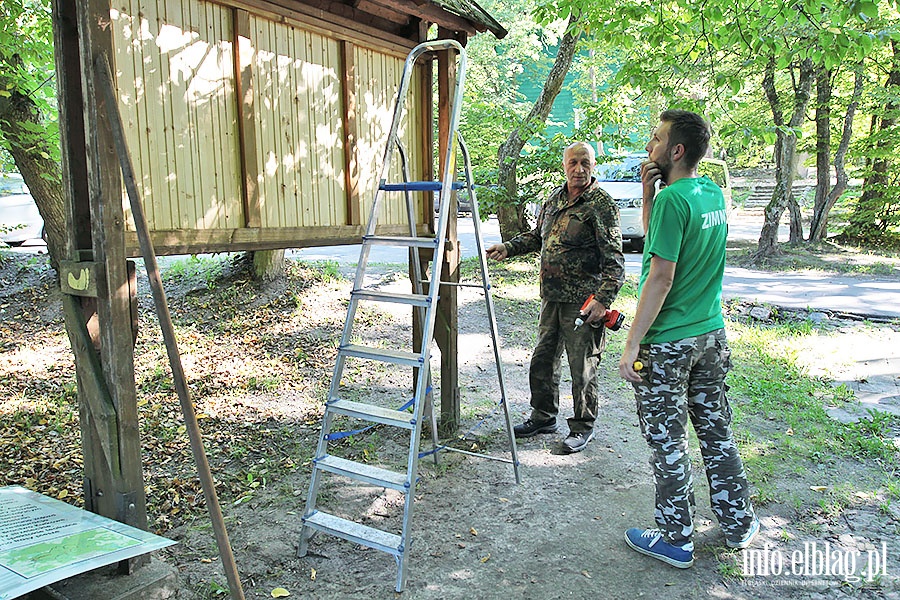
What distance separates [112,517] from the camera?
2.94m

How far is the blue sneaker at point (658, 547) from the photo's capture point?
3271 mm

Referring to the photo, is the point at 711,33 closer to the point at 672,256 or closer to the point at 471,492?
the point at 672,256

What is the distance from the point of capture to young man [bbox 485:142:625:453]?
14.3 feet

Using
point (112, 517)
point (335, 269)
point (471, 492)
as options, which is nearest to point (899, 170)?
point (335, 269)

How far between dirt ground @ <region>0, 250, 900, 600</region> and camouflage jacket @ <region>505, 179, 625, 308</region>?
3.87 feet

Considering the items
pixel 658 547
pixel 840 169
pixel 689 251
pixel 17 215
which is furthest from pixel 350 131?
pixel 840 169

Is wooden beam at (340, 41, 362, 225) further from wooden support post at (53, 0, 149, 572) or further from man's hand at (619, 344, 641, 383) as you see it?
man's hand at (619, 344, 641, 383)

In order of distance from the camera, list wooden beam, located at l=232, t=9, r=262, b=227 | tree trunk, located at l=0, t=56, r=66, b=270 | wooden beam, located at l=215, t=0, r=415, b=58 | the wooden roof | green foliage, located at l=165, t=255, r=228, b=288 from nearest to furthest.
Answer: wooden beam, located at l=232, t=9, r=262, b=227 < wooden beam, located at l=215, t=0, r=415, b=58 < the wooden roof < tree trunk, located at l=0, t=56, r=66, b=270 < green foliage, located at l=165, t=255, r=228, b=288

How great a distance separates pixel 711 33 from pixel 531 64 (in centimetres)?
2523

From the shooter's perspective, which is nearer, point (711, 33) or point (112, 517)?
point (112, 517)

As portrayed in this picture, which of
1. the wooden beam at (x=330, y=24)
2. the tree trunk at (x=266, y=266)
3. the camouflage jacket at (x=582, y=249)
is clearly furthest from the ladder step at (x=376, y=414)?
the tree trunk at (x=266, y=266)

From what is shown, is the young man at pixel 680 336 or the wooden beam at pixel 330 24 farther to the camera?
the wooden beam at pixel 330 24

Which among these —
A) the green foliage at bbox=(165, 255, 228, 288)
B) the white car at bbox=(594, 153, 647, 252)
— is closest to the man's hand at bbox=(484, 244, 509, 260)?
the green foliage at bbox=(165, 255, 228, 288)

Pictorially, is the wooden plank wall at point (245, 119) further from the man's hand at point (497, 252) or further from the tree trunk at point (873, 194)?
the tree trunk at point (873, 194)
